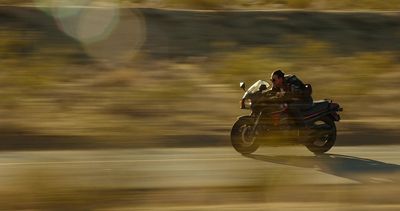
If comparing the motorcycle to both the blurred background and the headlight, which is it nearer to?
the headlight

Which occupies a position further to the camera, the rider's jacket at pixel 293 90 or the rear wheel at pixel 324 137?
the rear wheel at pixel 324 137

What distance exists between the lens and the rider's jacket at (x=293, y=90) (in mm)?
15000

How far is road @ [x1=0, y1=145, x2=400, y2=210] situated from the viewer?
373 inches

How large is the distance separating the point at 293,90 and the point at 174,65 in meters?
13.4

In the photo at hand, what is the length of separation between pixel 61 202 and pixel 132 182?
1901 mm

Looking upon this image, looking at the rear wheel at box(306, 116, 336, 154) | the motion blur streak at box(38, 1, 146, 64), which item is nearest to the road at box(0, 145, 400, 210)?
the rear wheel at box(306, 116, 336, 154)

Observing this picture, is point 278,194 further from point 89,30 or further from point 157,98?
point 89,30

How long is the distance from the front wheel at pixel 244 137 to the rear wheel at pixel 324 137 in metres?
1.04

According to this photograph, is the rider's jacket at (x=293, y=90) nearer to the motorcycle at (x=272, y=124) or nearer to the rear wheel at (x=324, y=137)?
the motorcycle at (x=272, y=124)

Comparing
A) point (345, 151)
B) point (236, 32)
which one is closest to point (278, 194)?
point (345, 151)

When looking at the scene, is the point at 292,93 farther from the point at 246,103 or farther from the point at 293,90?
the point at 246,103

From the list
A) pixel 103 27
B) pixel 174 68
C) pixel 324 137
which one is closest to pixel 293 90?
pixel 324 137

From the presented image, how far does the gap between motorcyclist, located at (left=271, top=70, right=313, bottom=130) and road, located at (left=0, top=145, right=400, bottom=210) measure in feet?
2.05

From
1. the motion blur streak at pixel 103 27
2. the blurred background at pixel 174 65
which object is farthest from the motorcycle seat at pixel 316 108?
the motion blur streak at pixel 103 27
